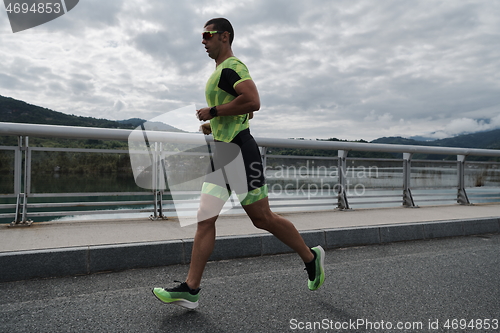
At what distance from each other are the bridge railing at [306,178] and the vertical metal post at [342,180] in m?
0.02

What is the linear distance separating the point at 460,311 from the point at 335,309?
0.82 meters

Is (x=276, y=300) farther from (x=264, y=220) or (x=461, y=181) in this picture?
(x=461, y=181)

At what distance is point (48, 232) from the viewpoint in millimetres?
4375

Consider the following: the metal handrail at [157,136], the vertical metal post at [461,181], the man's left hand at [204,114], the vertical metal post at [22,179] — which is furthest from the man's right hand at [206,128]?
the vertical metal post at [461,181]

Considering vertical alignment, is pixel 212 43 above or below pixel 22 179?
above

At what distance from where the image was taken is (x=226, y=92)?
2639 millimetres

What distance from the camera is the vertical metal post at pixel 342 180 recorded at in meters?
7.15

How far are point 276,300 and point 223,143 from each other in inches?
46.1

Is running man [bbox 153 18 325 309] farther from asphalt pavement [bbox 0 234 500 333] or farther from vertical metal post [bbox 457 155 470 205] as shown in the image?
vertical metal post [bbox 457 155 470 205]

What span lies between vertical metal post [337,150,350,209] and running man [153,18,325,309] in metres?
4.56

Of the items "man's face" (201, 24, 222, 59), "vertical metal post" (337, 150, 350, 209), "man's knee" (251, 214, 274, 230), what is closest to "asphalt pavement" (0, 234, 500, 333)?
"man's knee" (251, 214, 274, 230)

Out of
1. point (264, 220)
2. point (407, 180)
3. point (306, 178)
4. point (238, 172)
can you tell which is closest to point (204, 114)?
point (238, 172)

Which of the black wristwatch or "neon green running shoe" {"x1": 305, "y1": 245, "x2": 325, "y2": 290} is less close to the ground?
the black wristwatch

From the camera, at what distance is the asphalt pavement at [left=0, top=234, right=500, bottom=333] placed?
7.79ft
